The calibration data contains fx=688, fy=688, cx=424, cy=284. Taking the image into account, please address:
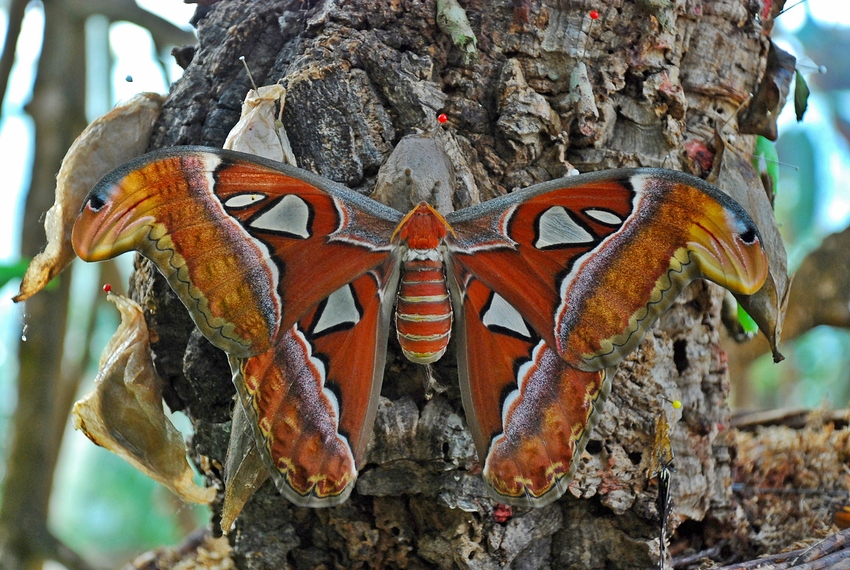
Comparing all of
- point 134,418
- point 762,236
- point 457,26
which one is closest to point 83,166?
point 134,418

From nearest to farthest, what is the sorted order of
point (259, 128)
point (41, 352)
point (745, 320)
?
1. point (259, 128)
2. point (745, 320)
3. point (41, 352)

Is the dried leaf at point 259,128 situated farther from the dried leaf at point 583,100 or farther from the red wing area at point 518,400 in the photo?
the dried leaf at point 583,100

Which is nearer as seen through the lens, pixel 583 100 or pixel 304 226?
pixel 304 226

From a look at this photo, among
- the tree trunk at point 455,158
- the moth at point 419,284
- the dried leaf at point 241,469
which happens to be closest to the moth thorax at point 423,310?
the moth at point 419,284

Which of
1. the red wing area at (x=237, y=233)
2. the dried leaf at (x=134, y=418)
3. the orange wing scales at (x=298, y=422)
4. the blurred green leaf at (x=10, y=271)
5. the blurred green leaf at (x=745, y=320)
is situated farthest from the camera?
the blurred green leaf at (x=10, y=271)

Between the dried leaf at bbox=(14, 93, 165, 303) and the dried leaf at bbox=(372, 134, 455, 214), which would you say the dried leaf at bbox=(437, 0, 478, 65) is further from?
the dried leaf at bbox=(14, 93, 165, 303)

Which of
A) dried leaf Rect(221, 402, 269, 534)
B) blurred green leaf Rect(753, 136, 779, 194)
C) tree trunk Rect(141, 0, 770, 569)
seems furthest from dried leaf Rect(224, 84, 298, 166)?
blurred green leaf Rect(753, 136, 779, 194)

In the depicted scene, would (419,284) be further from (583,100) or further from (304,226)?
(583,100)

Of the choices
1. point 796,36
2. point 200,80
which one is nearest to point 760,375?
point 796,36
